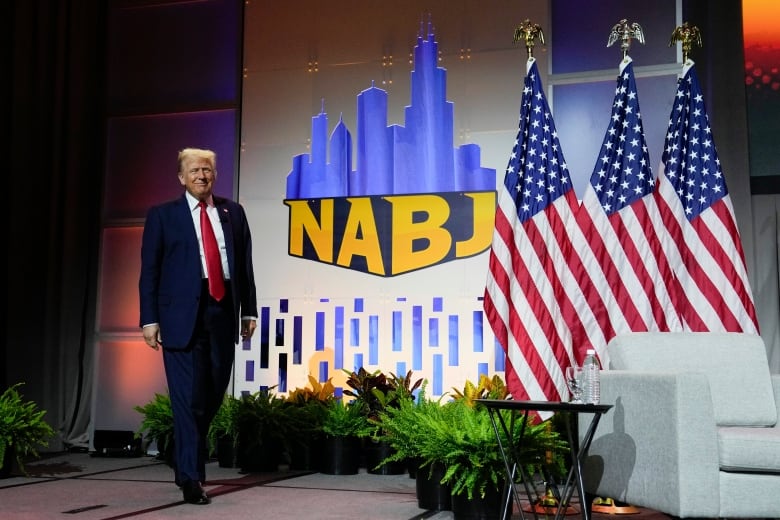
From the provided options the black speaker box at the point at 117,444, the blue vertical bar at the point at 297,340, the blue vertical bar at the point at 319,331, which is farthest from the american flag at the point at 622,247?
the black speaker box at the point at 117,444

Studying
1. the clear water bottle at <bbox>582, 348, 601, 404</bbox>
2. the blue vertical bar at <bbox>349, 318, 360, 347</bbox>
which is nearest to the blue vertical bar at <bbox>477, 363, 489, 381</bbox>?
the blue vertical bar at <bbox>349, 318, 360, 347</bbox>

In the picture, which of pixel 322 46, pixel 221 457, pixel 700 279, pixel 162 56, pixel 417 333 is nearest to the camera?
pixel 700 279

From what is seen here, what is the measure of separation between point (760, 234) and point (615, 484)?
2.89 m

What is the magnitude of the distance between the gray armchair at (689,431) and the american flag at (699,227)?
0.81 meters

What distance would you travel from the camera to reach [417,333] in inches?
232

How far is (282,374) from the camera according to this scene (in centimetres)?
614

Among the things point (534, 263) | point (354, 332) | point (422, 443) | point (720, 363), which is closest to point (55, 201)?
point (354, 332)

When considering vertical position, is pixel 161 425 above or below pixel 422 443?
below

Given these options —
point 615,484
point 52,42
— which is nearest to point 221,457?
point 615,484

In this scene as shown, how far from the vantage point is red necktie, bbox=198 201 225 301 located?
159 inches

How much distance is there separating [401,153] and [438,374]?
1.53 metres

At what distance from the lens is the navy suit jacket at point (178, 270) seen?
3.96 metres

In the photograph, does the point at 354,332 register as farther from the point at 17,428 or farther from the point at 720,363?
the point at 720,363

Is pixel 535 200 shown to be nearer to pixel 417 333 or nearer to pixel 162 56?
pixel 417 333
